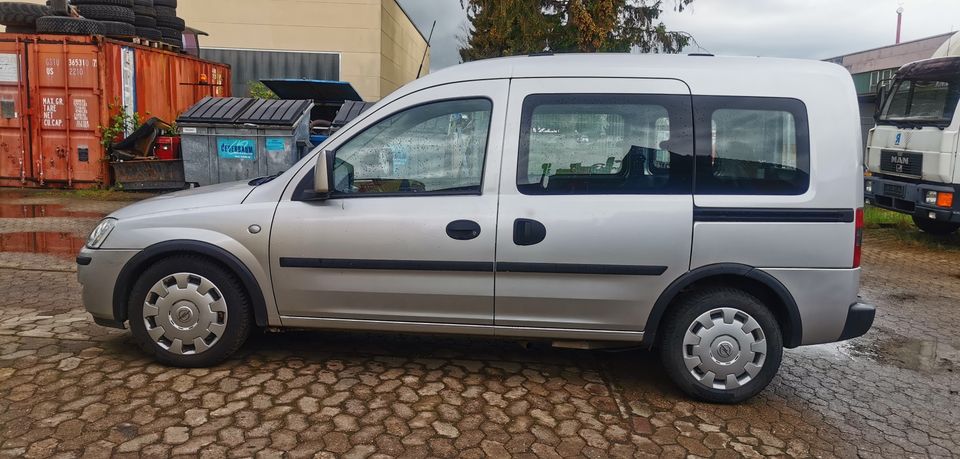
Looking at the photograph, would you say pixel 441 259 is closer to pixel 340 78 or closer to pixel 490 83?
pixel 490 83

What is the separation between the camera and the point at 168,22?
14914 mm

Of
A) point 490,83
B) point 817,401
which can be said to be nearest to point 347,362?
point 490,83

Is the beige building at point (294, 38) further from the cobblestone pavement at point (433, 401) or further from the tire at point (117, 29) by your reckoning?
the cobblestone pavement at point (433, 401)

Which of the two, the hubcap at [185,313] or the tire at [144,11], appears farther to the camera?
the tire at [144,11]

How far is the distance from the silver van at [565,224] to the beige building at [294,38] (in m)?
22.3

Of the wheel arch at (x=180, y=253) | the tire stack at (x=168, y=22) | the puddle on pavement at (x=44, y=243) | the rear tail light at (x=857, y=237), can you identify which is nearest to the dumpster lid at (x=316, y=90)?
the tire stack at (x=168, y=22)

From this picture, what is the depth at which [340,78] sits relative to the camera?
2633 cm

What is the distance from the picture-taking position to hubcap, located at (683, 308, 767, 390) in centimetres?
396

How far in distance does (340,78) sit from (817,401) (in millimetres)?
24025

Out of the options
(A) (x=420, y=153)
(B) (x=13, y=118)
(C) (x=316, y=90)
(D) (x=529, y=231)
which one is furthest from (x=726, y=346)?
(B) (x=13, y=118)

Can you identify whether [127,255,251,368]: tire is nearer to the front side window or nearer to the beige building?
the front side window

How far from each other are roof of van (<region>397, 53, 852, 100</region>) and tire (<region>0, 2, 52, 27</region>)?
37.5ft

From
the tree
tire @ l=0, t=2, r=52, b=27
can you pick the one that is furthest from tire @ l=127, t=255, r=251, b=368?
the tree

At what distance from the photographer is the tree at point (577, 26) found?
21.2m
